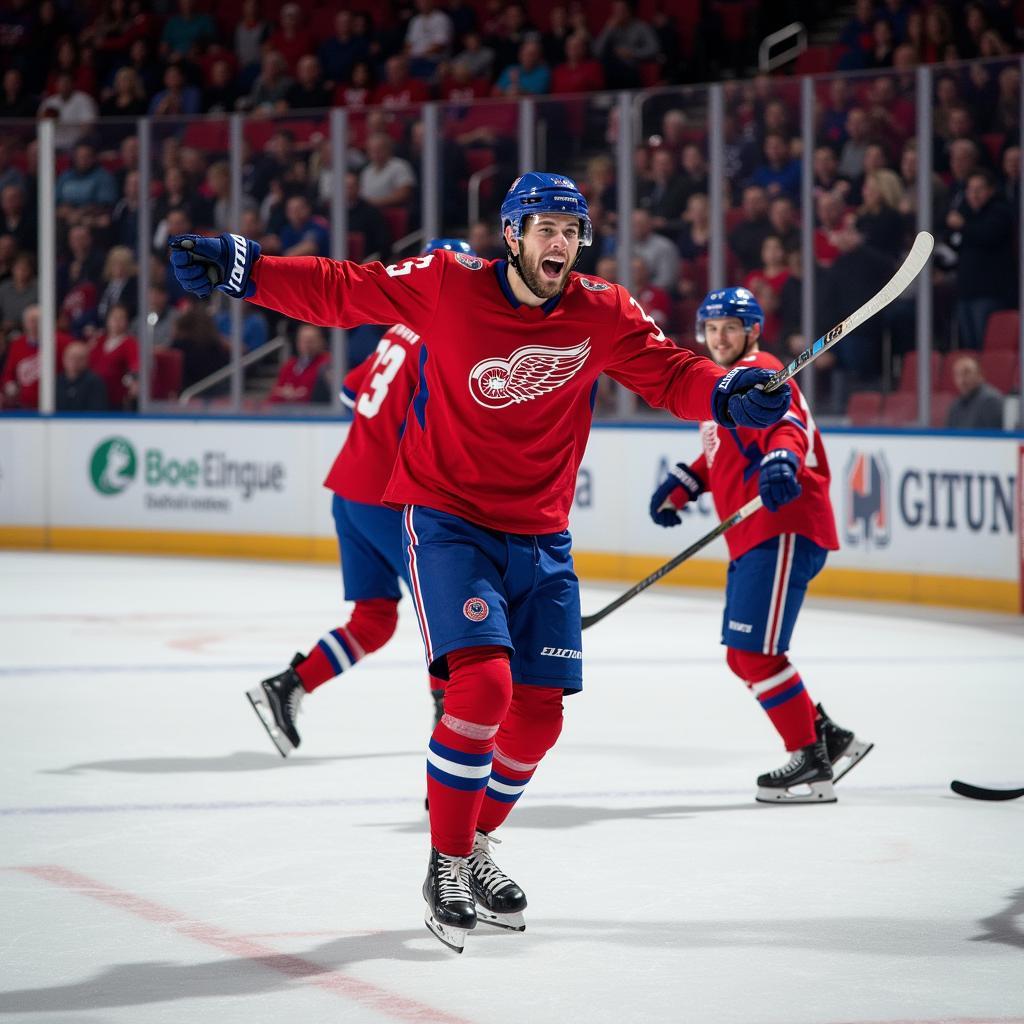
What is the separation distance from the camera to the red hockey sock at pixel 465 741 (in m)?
3.19

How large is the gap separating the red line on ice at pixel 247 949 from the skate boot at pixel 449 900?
0.67 feet

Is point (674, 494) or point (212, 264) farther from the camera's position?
point (674, 494)

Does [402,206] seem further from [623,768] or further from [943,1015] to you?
[943,1015]

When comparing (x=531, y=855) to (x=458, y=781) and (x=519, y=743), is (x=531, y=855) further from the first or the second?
(x=458, y=781)

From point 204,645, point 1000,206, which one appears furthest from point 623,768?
point 1000,206

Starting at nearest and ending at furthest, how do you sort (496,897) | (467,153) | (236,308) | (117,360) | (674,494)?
1. (496,897)
2. (674,494)
3. (467,153)
4. (236,308)
5. (117,360)

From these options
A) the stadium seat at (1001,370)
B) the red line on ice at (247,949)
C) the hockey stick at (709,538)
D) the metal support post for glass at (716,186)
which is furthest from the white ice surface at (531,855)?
the metal support post for glass at (716,186)

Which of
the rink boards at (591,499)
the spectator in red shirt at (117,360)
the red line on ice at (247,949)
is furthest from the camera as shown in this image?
the spectator in red shirt at (117,360)

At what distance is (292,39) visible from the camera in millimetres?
13734

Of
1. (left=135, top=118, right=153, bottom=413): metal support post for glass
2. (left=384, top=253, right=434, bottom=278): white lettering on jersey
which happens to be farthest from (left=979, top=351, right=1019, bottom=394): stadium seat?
(left=384, top=253, right=434, bottom=278): white lettering on jersey

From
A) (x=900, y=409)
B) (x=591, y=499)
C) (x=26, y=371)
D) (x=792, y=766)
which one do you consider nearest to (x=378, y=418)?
(x=792, y=766)

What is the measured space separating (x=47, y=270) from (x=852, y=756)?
8.25 m

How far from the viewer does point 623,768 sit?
4.96 metres

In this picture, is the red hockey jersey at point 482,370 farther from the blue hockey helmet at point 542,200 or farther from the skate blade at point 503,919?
the skate blade at point 503,919
